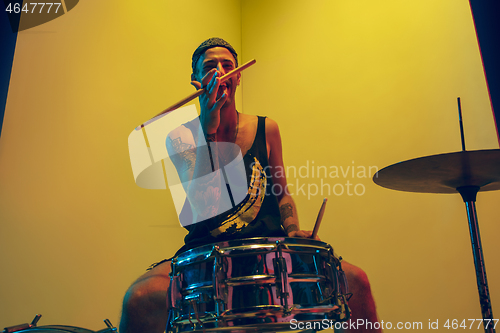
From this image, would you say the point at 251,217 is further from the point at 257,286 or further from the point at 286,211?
the point at 257,286

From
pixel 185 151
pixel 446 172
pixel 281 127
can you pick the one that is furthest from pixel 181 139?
pixel 281 127

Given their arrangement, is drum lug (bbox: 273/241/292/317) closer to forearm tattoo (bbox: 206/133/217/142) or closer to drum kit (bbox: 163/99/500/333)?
drum kit (bbox: 163/99/500/333)

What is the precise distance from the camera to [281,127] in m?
2.61

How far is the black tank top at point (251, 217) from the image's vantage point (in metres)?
1.33

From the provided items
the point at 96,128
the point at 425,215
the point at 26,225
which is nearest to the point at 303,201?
the point at 425,215

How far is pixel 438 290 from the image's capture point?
1.90 m

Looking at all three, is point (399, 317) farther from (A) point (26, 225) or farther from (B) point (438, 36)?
(A) point (26, 225)

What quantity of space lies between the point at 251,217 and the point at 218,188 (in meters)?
0.16

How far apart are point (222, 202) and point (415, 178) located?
678 mm

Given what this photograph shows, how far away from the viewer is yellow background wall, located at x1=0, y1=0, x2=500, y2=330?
1.49m

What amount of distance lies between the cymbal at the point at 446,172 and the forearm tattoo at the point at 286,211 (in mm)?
364

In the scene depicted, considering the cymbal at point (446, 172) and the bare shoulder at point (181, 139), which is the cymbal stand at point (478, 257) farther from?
the bare shoulder at point (181, 139)

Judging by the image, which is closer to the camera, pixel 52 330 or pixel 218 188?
pixel 52 330

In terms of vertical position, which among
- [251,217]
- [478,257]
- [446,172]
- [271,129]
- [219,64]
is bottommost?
[478,257]
